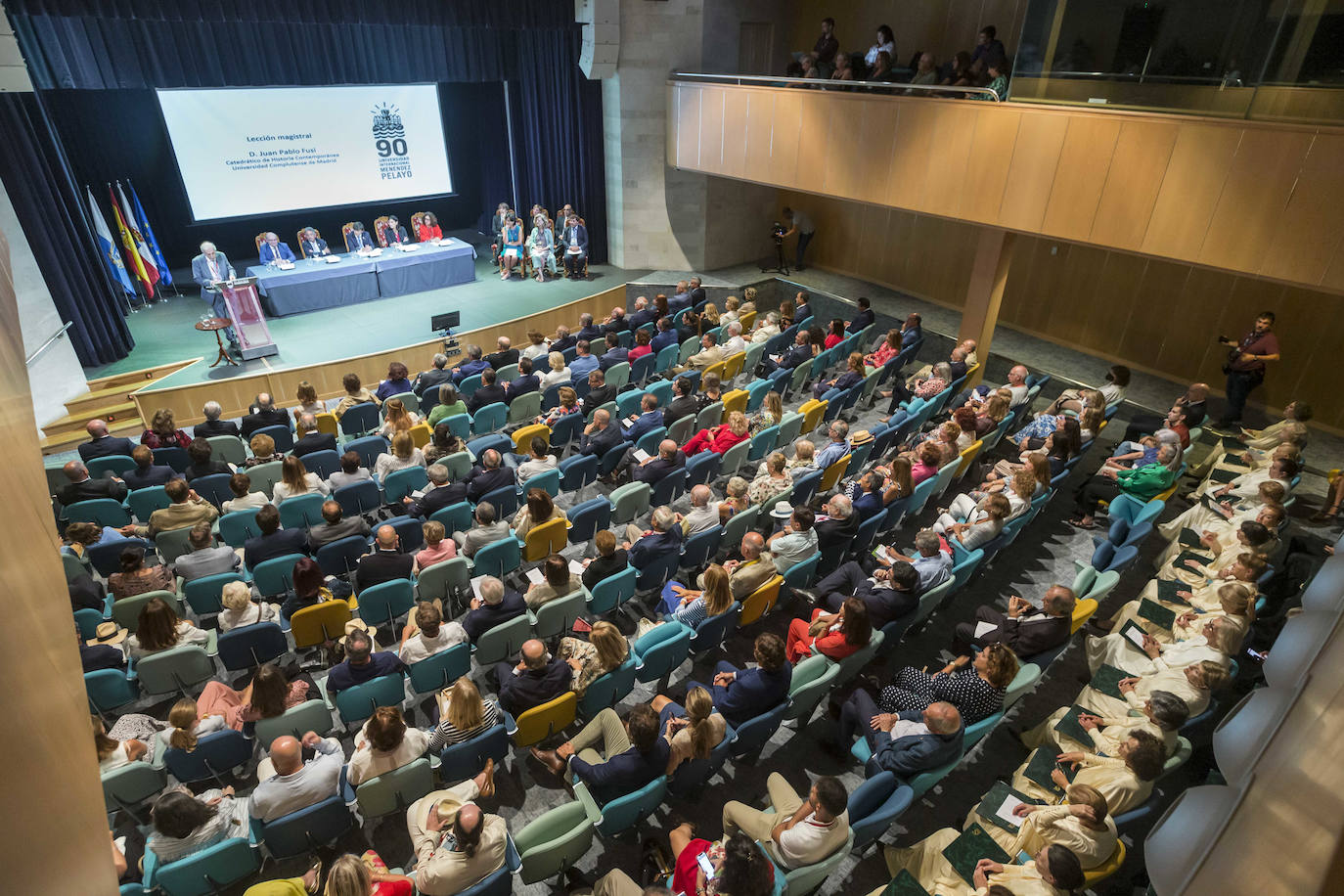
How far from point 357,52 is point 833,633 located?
467 inches

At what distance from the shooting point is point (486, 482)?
6.04 m

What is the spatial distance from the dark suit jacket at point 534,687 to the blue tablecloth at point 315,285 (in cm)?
943

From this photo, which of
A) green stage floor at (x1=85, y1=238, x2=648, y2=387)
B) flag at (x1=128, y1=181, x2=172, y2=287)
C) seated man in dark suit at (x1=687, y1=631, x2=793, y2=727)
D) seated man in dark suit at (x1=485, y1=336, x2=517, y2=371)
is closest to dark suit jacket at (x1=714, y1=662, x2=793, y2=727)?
seated man in dark suit at (x1=687, y1=631, x2=793, y2=727)

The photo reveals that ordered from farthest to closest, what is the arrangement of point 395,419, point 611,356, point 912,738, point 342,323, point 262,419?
1. point 342,323
2. point 611,356
3. point 262,419
4. point 395,419
5. point 912,738

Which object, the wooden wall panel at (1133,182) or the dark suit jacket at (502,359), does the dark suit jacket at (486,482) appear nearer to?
the dark suit jacket at (502,359)

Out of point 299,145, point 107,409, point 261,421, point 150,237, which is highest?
point 299,145

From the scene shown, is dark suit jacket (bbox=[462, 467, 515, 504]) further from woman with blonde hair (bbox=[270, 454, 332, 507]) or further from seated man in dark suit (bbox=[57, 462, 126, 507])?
seated man in dark suit (bbox=[57, 462, 126, 507])

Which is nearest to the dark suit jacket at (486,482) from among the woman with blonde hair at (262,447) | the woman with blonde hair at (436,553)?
the woman with blonde hair at (436,553)

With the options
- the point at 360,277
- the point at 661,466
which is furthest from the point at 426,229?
the point at 661,466

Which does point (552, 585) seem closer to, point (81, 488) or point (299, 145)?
point (81, 488)

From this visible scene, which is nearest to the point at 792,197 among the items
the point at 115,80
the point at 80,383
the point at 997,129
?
the point at 997,129

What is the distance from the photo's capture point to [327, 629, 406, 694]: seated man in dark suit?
4.02 meters

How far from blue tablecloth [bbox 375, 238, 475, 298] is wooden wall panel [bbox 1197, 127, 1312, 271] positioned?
35.7ft

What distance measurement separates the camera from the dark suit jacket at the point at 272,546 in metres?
5.08
